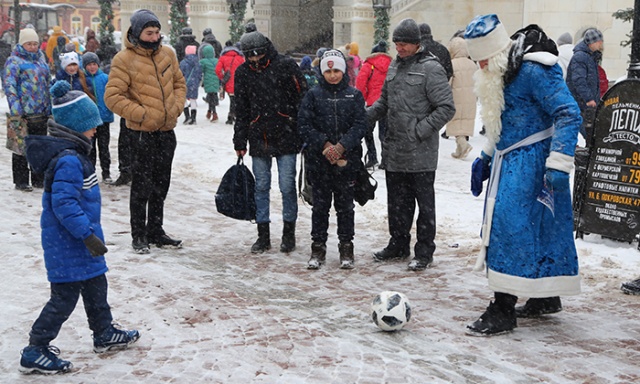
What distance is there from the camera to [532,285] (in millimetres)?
5914

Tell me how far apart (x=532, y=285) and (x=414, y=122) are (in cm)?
233

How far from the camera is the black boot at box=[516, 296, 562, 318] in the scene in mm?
6422

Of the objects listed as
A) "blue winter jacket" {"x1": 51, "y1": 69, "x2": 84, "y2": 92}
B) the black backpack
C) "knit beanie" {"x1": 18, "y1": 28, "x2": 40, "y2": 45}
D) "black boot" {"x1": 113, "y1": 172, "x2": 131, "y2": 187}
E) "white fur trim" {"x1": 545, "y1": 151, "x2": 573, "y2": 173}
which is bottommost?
"black boot" {"x1": 113, "y1": 172, "x2": 131, "y2": 187}

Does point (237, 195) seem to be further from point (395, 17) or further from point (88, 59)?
point (395, 17)

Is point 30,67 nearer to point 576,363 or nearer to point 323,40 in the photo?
point 576,363

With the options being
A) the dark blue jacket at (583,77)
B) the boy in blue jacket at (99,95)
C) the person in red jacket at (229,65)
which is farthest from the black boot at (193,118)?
the dark blue jacket at (583,77)

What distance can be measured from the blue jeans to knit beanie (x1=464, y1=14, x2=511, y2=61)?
278cm

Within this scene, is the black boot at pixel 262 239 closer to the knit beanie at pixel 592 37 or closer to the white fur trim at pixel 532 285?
the white fur trim at pixel 532 285

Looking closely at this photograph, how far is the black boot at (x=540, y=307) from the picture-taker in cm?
642

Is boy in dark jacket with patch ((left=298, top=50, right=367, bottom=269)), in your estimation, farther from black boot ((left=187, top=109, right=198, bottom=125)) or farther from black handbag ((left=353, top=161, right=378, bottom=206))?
black boot ((left=187, top=109, right=198, bottom=125))

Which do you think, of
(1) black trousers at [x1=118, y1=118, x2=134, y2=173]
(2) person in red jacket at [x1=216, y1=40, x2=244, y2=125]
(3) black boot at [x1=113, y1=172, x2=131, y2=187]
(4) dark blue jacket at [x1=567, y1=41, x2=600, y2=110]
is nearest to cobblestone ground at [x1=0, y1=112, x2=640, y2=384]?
(1) black trousers at [x1=118, y1=118, x2=134, y2=173]

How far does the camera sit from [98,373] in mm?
5383

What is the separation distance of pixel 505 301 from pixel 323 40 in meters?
29.2

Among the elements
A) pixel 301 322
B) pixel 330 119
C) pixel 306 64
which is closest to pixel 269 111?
pixel 330 119
